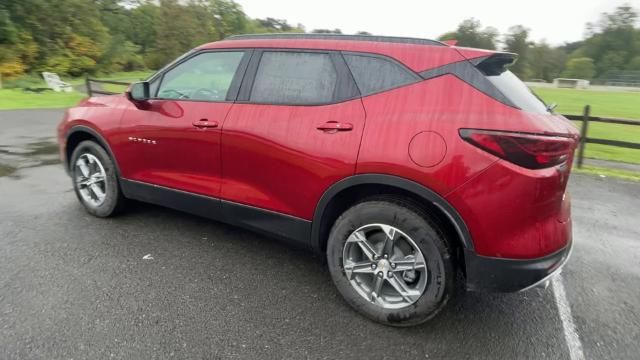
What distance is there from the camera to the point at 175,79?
3674 millimetres

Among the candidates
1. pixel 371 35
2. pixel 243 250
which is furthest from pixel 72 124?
pixel 371 35

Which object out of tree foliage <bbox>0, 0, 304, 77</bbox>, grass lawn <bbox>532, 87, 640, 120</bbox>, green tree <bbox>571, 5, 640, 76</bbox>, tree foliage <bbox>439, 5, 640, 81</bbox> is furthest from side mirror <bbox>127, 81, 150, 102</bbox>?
green tree <bbox>571, 5, 640, 76</bbox>

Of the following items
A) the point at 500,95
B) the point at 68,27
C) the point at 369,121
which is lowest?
the point at 369,121

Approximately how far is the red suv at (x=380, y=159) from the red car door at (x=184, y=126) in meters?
0.01

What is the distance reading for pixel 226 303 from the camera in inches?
113

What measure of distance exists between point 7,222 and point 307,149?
326 centimetres

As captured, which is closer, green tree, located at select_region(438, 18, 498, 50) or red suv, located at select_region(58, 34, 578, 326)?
red suv, located at select_region(58, 34, 578, 326)

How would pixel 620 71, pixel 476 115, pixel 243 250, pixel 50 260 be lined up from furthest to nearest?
pixel 620 71, pixel 243 250, pixel 50 260, pixel 476 115

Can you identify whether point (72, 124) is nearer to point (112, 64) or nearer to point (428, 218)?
point (428, 218)

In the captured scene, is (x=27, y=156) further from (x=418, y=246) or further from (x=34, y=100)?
(x=34, y=100)

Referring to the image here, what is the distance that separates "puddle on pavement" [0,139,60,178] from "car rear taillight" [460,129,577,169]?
6129 mm

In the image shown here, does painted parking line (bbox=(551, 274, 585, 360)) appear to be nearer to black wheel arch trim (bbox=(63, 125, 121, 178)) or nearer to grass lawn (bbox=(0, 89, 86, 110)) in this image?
black wheel arch trim (bbox=(63, 125, 121, 178))

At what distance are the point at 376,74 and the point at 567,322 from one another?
2.03 m

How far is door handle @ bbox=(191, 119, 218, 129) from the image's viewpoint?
3.25 m
